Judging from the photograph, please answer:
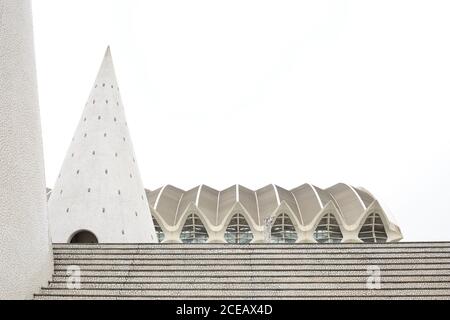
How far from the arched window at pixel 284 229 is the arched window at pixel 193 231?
4.02 meters

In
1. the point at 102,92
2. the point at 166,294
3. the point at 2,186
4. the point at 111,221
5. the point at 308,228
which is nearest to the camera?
the point at 2,186

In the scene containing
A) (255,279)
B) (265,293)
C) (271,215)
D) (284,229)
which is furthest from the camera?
(284,229)

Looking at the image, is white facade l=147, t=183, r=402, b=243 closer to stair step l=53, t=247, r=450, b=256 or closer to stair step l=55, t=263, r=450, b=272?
stair step l=53, t=247, r=450, b=256

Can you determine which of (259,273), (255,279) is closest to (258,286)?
(255,279)

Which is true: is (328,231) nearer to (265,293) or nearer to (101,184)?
(101,184)

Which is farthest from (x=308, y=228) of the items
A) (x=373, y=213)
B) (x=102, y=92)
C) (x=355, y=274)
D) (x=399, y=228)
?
(x=355, y=274)

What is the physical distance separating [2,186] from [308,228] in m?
23.1

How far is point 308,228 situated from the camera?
27.5 metres

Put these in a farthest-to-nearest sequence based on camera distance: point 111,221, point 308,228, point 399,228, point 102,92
Result: point 399,228 → point 308,228 → point 102,92 → point 111,221

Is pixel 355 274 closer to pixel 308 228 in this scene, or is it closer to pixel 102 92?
pixel 102 92

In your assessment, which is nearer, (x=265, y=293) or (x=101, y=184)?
(x=265, y=293)

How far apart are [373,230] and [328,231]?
8.46ft

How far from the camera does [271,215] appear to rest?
27.2 m

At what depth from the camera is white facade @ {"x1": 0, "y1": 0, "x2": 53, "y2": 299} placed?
19.4 feet
